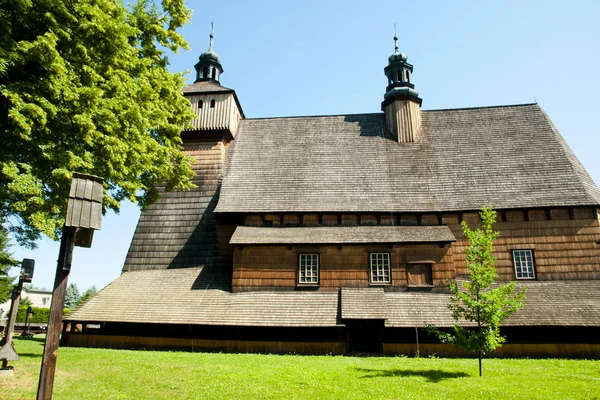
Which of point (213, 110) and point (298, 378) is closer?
point (298, 378)

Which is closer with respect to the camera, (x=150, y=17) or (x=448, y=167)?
(x=150, y=17)

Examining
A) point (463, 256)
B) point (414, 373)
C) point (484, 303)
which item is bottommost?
point (414, 373)

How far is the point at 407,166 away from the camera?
853 inches

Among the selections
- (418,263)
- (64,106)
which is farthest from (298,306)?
(64,106)

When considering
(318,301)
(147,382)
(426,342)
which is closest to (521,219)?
(426,342)

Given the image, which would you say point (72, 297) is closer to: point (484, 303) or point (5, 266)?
point (5, 266)

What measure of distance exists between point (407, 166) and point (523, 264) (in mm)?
7201

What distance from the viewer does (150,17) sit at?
1455 cm

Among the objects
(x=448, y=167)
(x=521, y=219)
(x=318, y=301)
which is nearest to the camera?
(x=318, y=301)

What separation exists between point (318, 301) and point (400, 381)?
6.78 meters

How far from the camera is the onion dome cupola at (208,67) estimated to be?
89.9 feet

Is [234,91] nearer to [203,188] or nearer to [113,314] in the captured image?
[203,188]

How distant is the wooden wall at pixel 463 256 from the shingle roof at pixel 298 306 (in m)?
0.59

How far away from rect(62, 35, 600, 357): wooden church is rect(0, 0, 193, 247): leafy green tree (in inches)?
261
